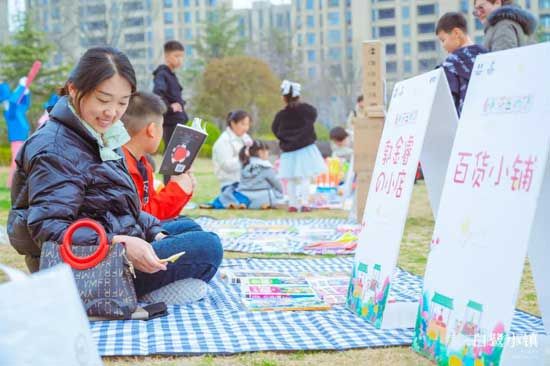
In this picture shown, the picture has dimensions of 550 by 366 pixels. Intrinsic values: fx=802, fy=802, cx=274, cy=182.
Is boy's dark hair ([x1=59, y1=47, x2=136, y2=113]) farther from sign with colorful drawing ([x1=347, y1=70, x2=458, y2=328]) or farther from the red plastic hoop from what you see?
sign with colorful drawing ([x1=347, y1=70, x2=458, y2=328])

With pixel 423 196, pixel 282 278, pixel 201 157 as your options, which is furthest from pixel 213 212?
pixel 201 157

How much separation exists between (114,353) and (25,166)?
2.69 feet

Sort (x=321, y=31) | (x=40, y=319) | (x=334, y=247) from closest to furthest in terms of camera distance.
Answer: (x=40, y=319), (x=334, y=247), (x=321, y=31)

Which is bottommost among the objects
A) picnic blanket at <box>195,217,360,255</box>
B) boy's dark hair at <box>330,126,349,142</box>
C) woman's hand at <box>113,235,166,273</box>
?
picnic blanket at <box>195,217,360,255</box>

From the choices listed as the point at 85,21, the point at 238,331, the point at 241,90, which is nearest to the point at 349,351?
the point at 238,331

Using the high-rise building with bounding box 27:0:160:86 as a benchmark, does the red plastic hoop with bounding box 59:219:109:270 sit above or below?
below

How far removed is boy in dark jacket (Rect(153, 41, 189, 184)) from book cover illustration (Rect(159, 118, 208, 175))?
12.7 ft

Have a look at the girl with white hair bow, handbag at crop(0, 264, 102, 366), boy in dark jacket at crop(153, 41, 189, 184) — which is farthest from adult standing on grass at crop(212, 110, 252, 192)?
handbag at crop(0, 264, 102, 366)

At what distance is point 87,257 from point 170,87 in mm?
5175

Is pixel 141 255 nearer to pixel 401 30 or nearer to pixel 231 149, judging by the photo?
pixel 231 149

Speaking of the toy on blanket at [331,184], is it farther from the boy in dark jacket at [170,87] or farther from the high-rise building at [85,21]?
the high-rise building at [85,21]

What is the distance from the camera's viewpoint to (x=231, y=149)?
344 inches

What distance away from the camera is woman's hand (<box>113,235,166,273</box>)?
9.24 ft

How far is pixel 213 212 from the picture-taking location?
824cm
